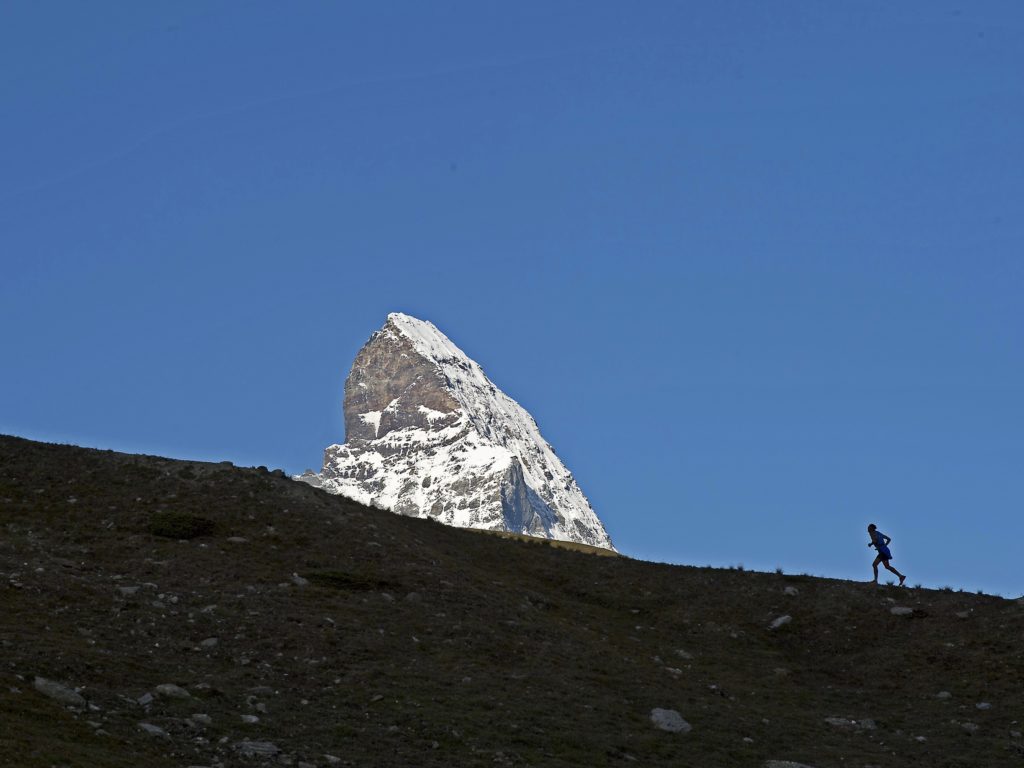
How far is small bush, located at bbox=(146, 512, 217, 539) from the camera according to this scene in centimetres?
3888

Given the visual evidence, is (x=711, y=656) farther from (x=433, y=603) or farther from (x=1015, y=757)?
(x=1015, y=757)

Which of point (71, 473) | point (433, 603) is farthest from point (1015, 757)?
point (71, 473)

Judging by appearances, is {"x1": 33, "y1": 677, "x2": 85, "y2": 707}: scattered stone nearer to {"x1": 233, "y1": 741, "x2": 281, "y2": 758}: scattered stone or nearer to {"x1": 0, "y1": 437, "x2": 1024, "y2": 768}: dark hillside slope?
{"x1": 0, "y1": 437, "x2": 1024, "y2": 768}: dark hillside slope

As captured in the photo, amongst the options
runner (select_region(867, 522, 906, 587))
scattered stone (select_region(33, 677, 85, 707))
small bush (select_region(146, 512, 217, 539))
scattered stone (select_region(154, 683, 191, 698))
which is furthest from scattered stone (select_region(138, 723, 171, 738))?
runner (select_region(867, 522, 906, 587))

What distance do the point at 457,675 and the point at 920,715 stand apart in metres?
12.1

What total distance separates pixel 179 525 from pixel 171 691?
14.9 meters

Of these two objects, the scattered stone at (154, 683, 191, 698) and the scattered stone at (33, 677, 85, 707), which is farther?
the scattered stone at (154, 683, 191, 698)

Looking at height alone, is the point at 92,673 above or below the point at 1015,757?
below

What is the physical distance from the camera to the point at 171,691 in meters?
25.0

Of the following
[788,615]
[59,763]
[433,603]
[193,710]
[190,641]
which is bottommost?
[59,763]

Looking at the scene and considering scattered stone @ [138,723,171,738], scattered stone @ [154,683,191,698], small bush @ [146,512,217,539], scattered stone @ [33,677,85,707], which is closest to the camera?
scattered stone @ [138,723,171,738]

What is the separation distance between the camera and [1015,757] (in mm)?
28297

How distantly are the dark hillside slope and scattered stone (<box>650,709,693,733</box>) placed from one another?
0.29 meters

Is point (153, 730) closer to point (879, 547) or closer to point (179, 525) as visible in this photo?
point (179, 525)
